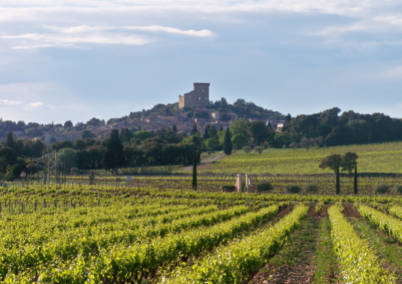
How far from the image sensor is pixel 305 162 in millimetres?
71625

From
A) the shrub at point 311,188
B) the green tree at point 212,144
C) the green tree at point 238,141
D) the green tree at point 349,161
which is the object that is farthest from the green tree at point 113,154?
the green tree at point 238,141

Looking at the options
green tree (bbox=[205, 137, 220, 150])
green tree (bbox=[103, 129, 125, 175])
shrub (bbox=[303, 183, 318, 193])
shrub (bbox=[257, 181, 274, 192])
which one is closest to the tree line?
green tree (bbox=[103, 129, 125, 175])

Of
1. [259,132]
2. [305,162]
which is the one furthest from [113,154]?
[259,132]

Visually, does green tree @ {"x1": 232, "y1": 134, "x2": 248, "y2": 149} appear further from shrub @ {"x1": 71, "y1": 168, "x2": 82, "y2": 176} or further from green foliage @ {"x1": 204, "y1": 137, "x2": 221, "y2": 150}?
shrub @ {"x1": 71, "y1": 168, "x2": 82, "y2": 176}

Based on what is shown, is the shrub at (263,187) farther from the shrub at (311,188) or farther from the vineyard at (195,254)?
the vineyard at (195,254)

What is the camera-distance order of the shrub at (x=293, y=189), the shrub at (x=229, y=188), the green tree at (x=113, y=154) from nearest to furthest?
1. the shrub at (x=293, y=189)
2. the shrub at (x=229, y=188)
3. the green tree at (x=113, y=154)

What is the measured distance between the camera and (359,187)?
46.1 meters

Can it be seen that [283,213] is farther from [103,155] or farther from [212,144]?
[212,144]

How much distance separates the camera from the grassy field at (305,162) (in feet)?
210

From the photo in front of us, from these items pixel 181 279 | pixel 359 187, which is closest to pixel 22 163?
pixel 359 187

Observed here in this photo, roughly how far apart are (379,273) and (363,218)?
1776 centimetres

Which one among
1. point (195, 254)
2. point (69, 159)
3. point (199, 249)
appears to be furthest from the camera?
point (69, 159)

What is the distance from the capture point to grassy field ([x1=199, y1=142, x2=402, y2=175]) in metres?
64.1

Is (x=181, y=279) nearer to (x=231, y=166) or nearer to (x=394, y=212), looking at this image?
(x=394, y=212)
